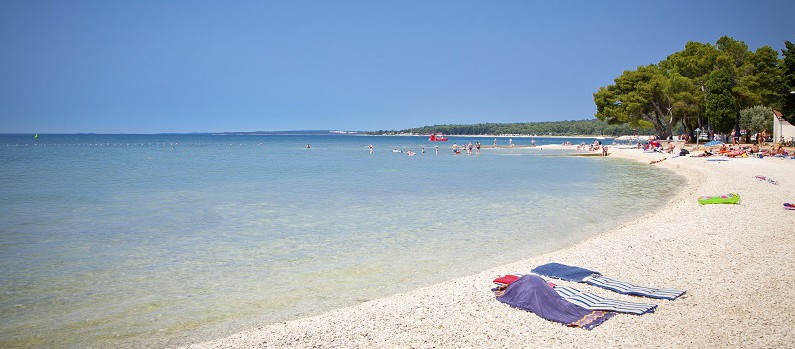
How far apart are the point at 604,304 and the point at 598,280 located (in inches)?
46.6

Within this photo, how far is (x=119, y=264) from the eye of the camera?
32.2 feet

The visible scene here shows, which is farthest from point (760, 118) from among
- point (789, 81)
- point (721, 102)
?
point (789, 81)

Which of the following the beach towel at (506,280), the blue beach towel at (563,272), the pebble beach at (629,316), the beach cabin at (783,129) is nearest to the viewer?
the pebble beach at (629,316)

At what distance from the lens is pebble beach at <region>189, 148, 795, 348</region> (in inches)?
216

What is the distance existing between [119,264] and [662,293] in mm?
9466

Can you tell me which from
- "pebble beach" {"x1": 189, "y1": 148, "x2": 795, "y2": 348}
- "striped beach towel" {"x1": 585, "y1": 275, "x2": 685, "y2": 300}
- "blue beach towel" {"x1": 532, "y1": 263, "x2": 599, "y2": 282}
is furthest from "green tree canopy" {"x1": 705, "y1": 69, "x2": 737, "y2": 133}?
"striped beach towel" {"x1": 585, "y1": 275, "x2": 685, "y2": 300}

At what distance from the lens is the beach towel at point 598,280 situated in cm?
673

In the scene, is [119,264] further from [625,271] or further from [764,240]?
[764,240]

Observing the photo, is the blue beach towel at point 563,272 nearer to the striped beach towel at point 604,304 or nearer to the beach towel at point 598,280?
the beach towel at point 598,280

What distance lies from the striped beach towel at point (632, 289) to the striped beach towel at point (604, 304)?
15.7 inches

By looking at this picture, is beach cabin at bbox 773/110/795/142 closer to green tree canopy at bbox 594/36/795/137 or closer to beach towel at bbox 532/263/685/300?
green tree canopy at bbox 594/36/795/137

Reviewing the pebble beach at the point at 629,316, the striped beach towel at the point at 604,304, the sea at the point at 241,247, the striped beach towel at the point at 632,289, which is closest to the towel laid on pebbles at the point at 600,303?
the striped beach towel at the point at 604,304

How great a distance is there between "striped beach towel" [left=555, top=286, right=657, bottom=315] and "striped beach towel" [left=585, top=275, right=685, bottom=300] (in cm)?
40

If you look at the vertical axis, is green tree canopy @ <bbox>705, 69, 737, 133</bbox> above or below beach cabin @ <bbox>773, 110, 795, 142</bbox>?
above
